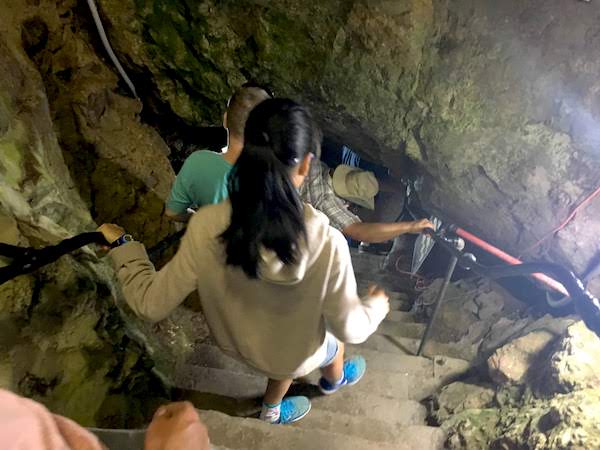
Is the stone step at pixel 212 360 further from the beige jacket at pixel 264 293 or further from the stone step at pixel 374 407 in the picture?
the beige jacket at pixel 264 293

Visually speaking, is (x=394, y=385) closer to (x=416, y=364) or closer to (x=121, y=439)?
(x=416, y=364)

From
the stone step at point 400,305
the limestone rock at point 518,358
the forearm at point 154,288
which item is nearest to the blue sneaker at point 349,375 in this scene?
the limestone rock at point 518,358

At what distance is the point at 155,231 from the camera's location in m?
3.76

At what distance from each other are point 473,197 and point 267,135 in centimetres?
278

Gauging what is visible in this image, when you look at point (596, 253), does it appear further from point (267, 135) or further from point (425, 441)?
point (267, 135)

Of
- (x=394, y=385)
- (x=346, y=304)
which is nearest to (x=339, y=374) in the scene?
(x=394, y=385)

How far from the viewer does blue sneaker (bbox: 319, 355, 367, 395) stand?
9.97ft

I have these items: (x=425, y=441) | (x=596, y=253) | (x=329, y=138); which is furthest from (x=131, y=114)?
(x=596, y=253)

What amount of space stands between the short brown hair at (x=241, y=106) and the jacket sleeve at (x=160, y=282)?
0.65 metres

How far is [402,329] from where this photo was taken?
14.6 ft

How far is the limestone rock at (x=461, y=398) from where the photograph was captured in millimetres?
2973

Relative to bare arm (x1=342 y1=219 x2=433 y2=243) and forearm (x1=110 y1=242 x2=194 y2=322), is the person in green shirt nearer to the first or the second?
forearm (x1=110 y1=242 x2=194 y2=322)

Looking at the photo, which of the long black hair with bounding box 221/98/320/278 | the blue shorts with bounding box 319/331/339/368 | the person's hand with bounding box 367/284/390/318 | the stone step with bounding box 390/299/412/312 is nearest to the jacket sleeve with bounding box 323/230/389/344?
the person's hand with bounding box 367/284/390/318

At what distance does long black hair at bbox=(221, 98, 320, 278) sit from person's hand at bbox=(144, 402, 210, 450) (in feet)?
1.68
